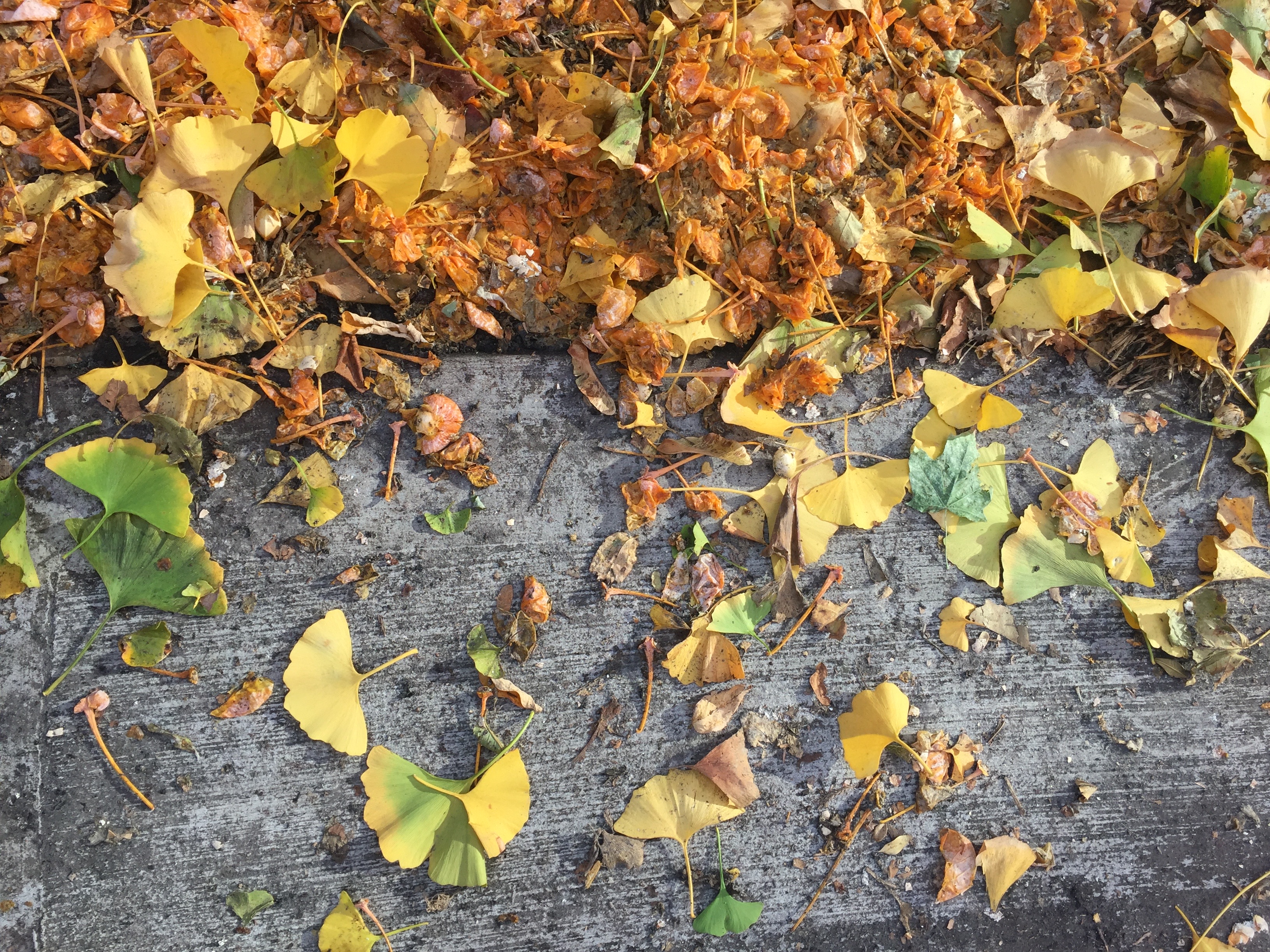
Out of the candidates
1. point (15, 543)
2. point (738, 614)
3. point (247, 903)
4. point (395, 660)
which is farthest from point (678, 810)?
point (15, 543)

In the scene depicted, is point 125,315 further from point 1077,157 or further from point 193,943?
point 1077,157

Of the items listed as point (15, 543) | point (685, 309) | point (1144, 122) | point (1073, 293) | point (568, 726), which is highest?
point (1144, 122)

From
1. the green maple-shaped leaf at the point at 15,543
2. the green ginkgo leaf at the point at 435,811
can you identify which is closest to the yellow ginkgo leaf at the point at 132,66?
the green maple-shaped leaf at the point at 15,543

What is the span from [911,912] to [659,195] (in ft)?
5.31

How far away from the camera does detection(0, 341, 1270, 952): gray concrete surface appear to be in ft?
4.93

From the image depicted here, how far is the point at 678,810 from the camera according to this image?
61.0 inches

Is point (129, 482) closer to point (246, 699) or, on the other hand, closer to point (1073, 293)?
point (246, 699)

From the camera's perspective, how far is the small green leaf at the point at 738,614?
5.25ft

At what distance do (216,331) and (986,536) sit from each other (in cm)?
173

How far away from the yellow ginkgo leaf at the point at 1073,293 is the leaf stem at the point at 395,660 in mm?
1591

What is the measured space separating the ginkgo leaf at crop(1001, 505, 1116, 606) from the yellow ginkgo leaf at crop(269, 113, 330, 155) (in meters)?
1.72

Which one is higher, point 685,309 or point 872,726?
point 685,309

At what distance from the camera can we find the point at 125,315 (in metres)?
1.56

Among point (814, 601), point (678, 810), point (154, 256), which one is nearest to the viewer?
point (154, 256)
